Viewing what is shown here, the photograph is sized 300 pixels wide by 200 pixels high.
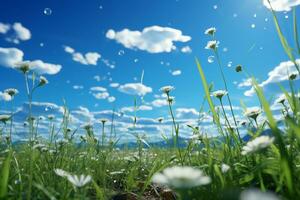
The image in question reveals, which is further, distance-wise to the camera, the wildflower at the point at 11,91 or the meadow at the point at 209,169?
the wildflower at the point at 11,91

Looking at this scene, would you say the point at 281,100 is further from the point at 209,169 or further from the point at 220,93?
the point at 209,169

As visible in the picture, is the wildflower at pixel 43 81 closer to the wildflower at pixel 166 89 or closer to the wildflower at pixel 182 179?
the wildflower at pixel 166 89

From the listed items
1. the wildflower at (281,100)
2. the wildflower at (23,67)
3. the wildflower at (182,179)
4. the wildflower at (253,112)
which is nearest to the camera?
the wildflower at (182,179)

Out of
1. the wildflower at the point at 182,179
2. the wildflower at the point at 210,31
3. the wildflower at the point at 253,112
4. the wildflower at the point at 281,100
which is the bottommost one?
the wildflower at the point at 182,179

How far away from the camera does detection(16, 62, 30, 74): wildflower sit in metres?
4.07

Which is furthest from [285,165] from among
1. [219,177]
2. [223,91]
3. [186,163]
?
[223,91]

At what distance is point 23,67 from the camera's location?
13.5ft

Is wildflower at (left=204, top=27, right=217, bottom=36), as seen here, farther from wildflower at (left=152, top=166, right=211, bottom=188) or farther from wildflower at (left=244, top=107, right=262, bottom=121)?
wildflower at (left=152, top=166, right=211, bottom=188)

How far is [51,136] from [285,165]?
334 cm

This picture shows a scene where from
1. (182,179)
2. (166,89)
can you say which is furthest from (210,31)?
(182,179)

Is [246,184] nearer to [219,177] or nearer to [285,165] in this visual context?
[219,177]

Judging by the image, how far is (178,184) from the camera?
128 centimetres

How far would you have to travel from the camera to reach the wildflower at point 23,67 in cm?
407

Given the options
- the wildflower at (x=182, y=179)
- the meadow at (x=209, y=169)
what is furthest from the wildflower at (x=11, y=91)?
the wildflower at (x=182, y=179)
